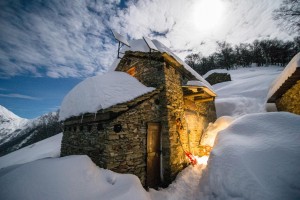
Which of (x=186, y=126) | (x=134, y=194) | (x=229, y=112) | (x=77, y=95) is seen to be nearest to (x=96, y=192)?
(x=134, y=194)

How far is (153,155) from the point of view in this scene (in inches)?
253

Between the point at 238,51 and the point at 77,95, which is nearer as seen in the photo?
the point at 77,95

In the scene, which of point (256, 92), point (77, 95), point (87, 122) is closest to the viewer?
point (87, 122)

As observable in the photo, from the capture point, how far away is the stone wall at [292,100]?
24.5 feet

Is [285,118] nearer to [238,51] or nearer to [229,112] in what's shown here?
[229,112]

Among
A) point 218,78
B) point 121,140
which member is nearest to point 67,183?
point 121,140

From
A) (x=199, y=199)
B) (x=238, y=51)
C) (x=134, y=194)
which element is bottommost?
(x=199, y=199)

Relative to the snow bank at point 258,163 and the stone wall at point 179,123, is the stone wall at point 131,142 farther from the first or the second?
the snow bank at point 258,163

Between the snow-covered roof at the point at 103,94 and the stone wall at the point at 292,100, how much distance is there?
7160mm

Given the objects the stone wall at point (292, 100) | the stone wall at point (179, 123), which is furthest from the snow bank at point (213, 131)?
the stone wall at point (292, 100)

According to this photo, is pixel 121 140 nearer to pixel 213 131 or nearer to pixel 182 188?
pixel 182 188

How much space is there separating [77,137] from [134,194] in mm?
3982

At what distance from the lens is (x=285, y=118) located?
197 inches

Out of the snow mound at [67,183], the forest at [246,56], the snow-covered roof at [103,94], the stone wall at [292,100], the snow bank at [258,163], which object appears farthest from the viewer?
the forest at [246,56]
